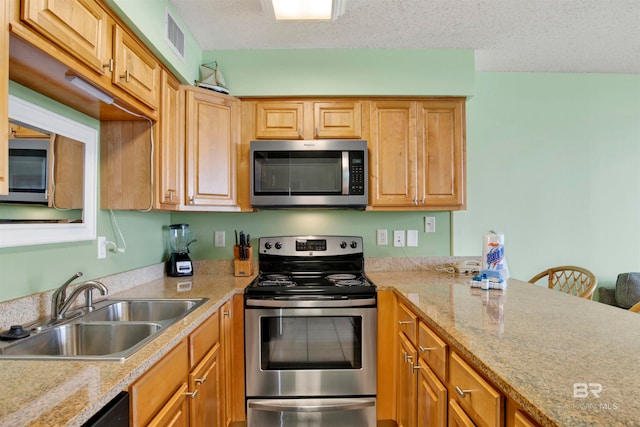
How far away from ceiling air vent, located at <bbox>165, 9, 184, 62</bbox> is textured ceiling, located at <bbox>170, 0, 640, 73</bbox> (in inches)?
3.8

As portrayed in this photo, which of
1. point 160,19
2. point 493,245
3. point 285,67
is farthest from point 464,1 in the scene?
point 160,19

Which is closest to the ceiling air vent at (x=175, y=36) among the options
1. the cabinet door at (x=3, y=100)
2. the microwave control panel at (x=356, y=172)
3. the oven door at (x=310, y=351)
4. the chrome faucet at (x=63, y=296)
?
the cabinet door at (x=3, y=100)

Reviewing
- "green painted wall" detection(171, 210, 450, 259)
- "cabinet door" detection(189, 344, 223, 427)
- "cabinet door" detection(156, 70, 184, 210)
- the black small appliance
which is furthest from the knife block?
"cabinet door" detection(189, 344, 223, 427)

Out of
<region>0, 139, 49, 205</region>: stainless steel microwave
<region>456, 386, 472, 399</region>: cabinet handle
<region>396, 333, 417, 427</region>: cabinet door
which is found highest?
<region>0, 139, 49, 205</region>: stainless steel microwave

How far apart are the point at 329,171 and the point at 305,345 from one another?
3.55 feet

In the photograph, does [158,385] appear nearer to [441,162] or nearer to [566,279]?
[441,162]

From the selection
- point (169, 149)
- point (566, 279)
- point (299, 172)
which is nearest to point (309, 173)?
point (299, 172)

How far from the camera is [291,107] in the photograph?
2.40m

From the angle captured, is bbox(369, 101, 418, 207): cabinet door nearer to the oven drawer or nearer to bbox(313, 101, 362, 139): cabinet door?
bbox(313, 101, 362, 139): cabinet door

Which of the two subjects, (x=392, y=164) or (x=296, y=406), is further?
(x=392, y=164)

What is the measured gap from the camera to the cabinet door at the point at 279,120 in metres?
2.38

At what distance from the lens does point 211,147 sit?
7.38 ft

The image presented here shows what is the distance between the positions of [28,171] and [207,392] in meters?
1.16

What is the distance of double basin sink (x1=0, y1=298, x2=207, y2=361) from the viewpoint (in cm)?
110
